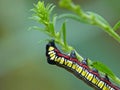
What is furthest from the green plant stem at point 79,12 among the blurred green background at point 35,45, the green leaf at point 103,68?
the blurred green background at point 35,45

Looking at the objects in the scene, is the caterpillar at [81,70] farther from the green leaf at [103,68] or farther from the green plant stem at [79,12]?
the green plant stem at [79,12]

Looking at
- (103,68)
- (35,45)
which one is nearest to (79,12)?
(103,68)

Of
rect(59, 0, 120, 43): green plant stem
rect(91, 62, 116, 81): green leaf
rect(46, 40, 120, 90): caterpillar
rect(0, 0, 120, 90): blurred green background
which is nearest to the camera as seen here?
rect(59, 0, 120, 43): green plant stem

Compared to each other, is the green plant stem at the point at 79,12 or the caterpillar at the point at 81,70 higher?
the caterpillar at the point at 81,70

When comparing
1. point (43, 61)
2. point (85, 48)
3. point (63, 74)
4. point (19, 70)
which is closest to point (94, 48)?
point (85, 48)

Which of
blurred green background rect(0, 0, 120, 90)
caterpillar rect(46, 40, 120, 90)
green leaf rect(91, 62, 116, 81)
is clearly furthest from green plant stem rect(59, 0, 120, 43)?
blurred green background rect(0, 0, 120, 90)

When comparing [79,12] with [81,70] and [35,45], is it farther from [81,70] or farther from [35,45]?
[35,45]

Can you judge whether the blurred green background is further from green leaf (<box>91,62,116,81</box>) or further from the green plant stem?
the green plant stem
